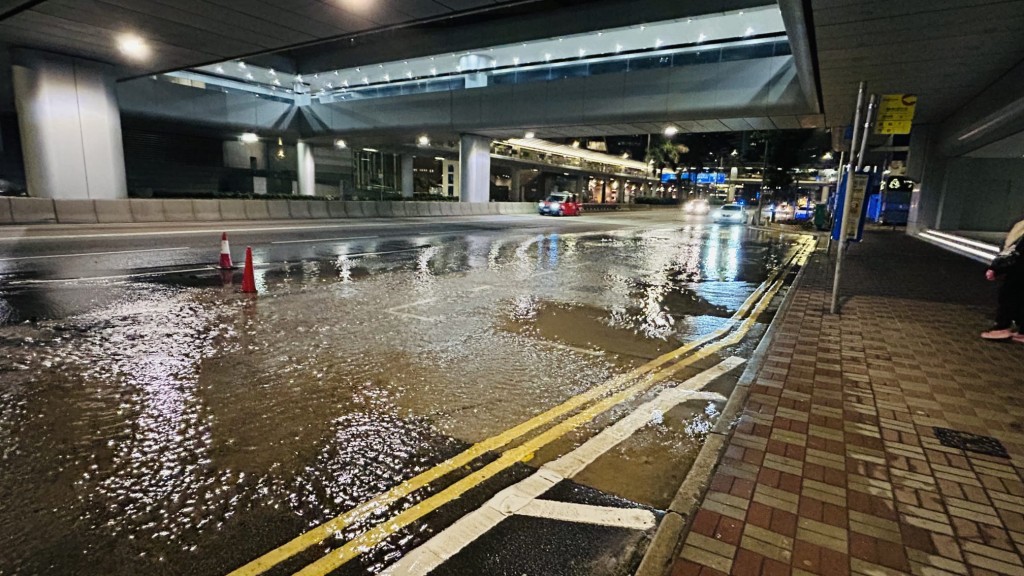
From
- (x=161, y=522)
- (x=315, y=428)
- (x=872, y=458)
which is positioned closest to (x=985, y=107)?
(x=872, y=458)

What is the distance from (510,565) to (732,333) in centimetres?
546

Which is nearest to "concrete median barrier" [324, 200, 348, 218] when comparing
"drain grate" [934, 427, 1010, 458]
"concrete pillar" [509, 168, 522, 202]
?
"drain grate" [934, 427, 1010, 458]

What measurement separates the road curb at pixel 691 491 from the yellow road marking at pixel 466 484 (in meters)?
0.80

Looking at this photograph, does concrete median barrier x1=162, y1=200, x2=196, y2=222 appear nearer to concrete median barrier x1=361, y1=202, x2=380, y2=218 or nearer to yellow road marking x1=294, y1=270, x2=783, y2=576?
concrete median barrier x1=361, y1=202, x2=380, y2=218

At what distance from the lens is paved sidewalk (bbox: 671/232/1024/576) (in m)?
2.52

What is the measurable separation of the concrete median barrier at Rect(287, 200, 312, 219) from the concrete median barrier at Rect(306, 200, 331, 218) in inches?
7.5

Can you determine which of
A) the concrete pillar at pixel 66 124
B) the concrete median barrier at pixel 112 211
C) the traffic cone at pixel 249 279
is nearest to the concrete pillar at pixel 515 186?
the concrete pillar at pixel 66 124

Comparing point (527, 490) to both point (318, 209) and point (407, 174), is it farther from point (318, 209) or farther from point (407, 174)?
point (407, 174)

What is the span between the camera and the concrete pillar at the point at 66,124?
1769 cm

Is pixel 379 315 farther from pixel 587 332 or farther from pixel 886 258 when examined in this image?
pixel 886 258

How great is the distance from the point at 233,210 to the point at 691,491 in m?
24.8

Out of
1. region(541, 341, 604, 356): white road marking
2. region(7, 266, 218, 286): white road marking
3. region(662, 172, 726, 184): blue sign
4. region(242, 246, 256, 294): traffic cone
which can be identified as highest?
region(662, 172, 726, 184): blue sign

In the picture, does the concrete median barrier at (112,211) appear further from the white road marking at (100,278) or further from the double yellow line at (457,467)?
the double yellow line at (457,467)

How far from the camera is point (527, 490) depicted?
10.2ft
